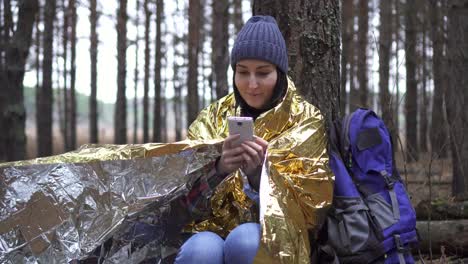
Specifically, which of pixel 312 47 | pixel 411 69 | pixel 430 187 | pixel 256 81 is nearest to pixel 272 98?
pixel 256 81

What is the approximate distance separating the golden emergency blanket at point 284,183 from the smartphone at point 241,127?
0.14 m

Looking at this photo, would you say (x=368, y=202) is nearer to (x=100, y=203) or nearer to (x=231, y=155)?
(x=231, y=155)

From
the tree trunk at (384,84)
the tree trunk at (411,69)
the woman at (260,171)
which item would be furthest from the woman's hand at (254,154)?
the tree trunk at (411,69)

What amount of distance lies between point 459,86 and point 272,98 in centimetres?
386

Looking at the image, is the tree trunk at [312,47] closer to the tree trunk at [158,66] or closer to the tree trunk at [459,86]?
the tree trunk at [459,86]

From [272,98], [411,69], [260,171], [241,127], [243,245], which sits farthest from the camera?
[411,69]

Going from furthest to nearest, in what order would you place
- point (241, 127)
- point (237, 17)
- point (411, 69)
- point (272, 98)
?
point (237, 17), point (411, 69), point (272, 98), point (241, 127)

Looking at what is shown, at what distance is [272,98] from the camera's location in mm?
2340

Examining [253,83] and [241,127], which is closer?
[241,127]

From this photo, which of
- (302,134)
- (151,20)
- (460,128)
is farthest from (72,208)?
(151,20)

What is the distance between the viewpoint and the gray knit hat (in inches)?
89.1

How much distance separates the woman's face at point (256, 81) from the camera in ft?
7.51

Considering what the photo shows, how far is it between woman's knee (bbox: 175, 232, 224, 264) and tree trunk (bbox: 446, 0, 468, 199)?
386 cm

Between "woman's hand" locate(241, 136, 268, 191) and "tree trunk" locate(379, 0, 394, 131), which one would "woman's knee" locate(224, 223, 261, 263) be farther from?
"tree trunk" locate(379, 0, 394, 131)
